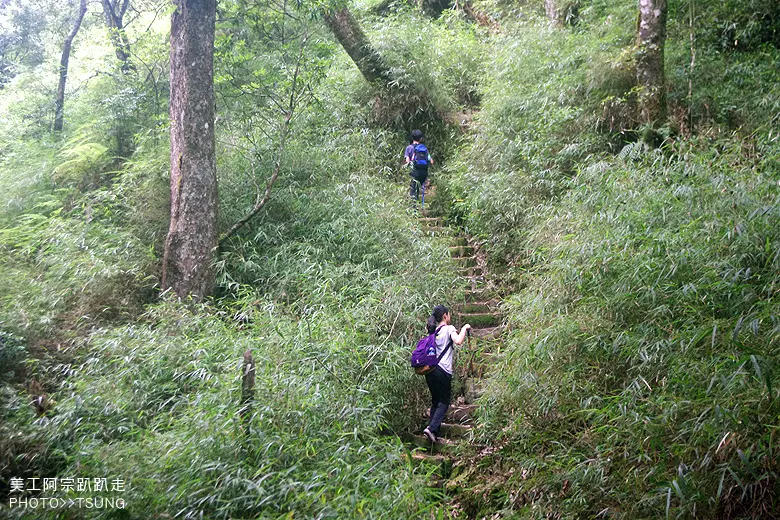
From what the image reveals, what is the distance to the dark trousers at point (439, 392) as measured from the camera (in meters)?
5.45

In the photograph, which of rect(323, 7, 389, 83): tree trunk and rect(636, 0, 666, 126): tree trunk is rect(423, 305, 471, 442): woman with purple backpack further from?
rect(323, 7, 389, 83): tree trunk

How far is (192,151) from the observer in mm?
7258

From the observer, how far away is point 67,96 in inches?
521

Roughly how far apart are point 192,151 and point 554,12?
865 centimetres

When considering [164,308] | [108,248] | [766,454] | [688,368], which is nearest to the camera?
[766,454]

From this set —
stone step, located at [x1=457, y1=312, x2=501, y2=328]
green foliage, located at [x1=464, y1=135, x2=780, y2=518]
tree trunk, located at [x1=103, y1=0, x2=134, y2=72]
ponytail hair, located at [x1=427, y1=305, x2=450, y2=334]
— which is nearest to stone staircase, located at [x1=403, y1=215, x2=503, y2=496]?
stone step, located at [x1=457, y1=312, x2=501, y2=328]

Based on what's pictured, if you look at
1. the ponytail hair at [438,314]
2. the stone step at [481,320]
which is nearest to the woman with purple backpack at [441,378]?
the ponytail hair at [438,314]


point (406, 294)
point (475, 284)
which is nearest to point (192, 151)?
point (406, 294)

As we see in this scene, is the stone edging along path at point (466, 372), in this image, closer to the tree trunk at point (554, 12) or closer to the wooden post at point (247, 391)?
the wooden post at point (247, 391)

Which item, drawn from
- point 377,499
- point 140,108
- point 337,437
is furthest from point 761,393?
point 140,108

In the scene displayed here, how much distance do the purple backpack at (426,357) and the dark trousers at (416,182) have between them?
16.5ft

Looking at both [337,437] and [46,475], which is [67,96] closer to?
[46,475]

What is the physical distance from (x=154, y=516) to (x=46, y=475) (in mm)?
1373

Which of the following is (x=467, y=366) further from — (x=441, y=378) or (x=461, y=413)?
(x=441, y=378)
